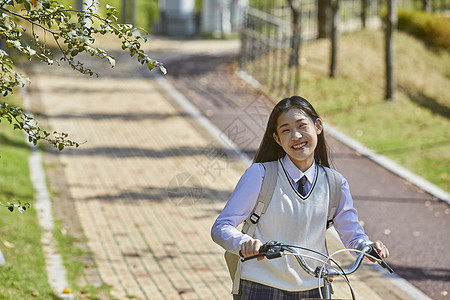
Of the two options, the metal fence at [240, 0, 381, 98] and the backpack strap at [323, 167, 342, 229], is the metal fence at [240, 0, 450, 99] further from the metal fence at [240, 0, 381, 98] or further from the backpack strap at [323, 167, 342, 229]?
the backpack strap at [323, 167, 342, 229]

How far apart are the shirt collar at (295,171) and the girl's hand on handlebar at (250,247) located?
1.90 ft

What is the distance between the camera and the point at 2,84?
4102 mm

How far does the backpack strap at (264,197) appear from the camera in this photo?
11.8ft

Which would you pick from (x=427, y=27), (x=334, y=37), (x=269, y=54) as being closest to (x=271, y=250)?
(x=334, y=37)

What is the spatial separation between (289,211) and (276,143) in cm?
41

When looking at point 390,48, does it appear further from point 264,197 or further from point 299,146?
point 264,197

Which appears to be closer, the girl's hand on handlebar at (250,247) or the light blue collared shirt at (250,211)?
the girl's hand on handlebar at (250,247)

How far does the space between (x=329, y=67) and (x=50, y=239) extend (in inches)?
461

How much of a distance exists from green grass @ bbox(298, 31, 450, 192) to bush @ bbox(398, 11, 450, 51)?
0.53m

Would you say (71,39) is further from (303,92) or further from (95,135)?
(303,92)

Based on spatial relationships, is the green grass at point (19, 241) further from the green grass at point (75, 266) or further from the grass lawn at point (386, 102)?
the grass lawn at point (386, 102)

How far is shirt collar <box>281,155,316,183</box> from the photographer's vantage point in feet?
12.1

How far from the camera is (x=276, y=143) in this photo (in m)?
3.84

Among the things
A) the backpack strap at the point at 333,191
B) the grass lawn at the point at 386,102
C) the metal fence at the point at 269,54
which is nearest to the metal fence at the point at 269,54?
the metal fence at the point at 269,54
